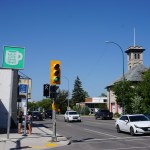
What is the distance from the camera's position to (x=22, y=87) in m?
23.5

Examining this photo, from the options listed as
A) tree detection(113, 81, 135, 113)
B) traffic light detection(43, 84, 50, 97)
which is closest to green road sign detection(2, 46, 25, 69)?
traffic light detection(43, 84, 50, 97)

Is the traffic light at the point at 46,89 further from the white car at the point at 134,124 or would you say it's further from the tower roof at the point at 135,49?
the tower roof at the point at 135,49

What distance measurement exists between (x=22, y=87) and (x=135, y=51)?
92.7 metres

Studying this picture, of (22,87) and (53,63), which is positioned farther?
(22,87)

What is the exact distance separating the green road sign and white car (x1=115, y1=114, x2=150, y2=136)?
7865mm

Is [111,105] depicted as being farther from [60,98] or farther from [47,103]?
[47,103]

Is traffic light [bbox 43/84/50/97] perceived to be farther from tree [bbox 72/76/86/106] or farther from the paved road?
tree [bbox 72/76/86/106]

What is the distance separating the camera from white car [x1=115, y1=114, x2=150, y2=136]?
2144 cm

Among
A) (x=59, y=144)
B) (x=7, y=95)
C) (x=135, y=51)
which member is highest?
(x=135, y=51)

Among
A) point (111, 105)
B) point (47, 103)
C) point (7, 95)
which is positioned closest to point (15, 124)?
point (7, 95)

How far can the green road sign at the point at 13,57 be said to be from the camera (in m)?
19.9

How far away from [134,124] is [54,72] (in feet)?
23.4

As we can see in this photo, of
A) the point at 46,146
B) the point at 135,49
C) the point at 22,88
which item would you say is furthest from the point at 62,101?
the point at 46,146

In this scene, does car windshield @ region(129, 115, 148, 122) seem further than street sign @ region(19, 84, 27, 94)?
No
